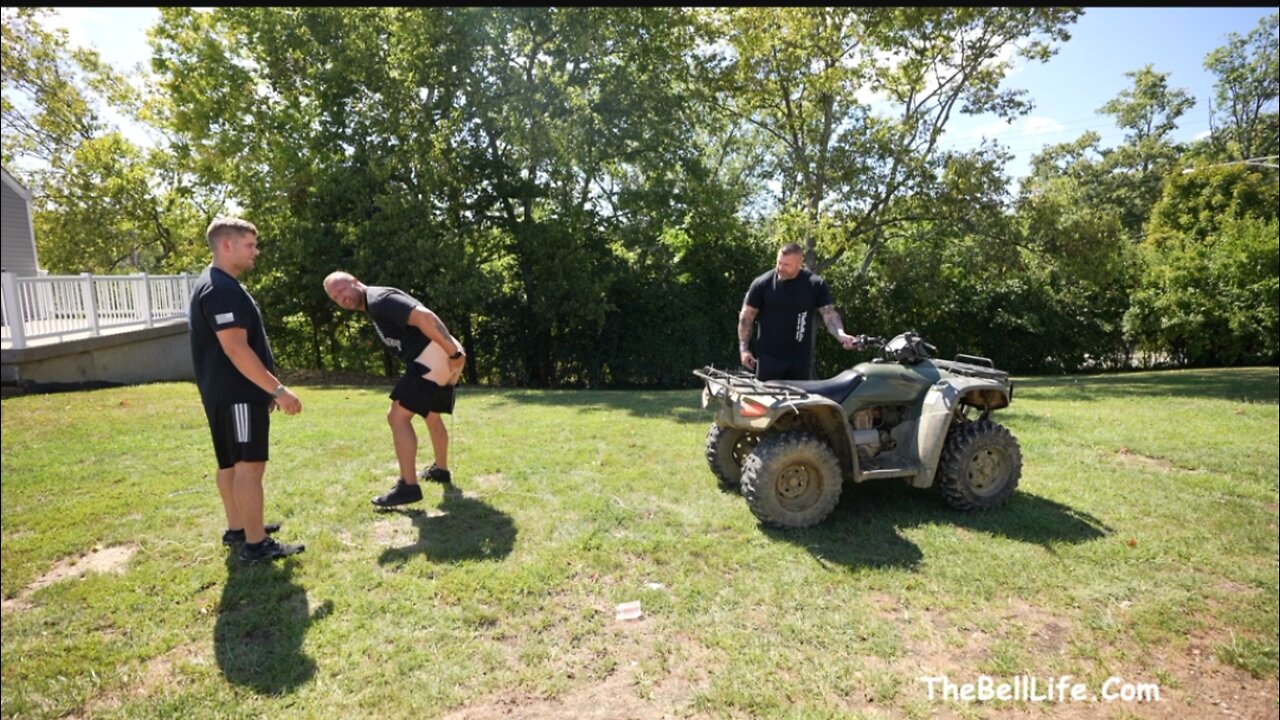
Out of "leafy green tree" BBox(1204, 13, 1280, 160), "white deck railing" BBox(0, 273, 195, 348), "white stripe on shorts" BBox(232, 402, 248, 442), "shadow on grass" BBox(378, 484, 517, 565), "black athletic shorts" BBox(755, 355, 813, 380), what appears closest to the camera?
"leafy green tree" BBox(1204, 13, 1280, 160)

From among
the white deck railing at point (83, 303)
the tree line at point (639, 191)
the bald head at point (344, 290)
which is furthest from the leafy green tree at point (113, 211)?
the bald head at point (344, 290)

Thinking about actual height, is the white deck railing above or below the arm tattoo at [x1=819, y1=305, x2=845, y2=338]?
above

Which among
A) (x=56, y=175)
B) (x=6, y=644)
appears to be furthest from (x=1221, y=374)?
(x=56, y=175)

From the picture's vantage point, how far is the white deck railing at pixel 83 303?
11.9 ft

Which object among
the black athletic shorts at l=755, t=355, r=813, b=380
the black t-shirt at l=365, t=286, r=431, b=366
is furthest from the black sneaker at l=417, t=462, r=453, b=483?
the black athletic shorts at l=755, t=355, r=813, b=380

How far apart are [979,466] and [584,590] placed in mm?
2677

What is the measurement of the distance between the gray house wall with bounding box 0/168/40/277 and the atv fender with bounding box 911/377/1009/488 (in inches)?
629

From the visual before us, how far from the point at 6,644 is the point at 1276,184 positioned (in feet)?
82.0

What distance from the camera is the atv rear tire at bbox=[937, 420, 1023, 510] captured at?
4121 millimetres

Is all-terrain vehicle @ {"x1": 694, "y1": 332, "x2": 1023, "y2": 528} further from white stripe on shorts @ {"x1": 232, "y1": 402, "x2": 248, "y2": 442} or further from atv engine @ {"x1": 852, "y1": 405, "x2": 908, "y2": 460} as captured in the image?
white stripe on shorts @ {"x1": 232, "y1": 402, "x2": 248, "y2": 442}

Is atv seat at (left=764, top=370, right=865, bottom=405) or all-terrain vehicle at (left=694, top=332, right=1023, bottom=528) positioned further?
atv seat at (left=764, top=370, right=865, bottom=405)

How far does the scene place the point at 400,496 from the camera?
165 inches

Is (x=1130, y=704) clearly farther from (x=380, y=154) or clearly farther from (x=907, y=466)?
(x=380, y=154)

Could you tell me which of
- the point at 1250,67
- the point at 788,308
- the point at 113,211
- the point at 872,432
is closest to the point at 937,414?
the point at 872,432
